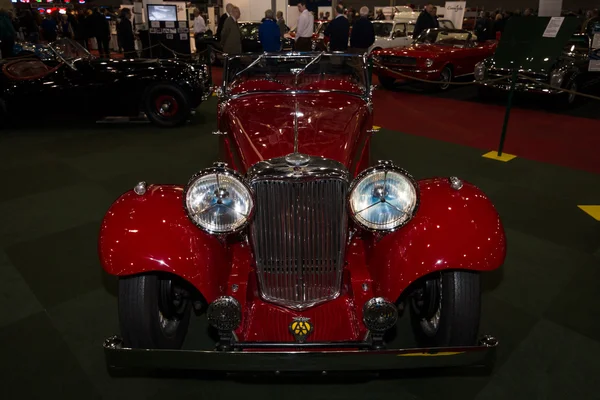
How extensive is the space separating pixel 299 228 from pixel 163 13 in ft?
37.1

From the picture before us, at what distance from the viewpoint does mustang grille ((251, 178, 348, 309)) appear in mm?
1938

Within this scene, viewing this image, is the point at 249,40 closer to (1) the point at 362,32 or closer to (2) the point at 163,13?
(2) the point at 163,13

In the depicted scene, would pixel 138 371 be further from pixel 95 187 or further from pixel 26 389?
pixel 95 187

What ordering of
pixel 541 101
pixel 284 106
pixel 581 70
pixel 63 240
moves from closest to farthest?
pixel 284 106, pixel 63 240, pixel 581 70, pixel 541 101

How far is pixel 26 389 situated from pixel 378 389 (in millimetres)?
1717

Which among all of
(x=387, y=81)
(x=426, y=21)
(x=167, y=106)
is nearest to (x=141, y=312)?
(x=167, y=106)

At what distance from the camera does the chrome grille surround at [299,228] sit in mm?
1924

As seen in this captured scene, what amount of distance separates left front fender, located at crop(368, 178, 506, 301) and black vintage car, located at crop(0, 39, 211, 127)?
Answer: 5.13 metres

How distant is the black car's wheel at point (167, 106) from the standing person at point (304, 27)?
12.6ft

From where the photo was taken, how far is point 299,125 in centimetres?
260

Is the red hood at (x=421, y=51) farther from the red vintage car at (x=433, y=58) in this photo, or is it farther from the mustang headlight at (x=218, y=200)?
the mustang headlight at (x=218, y=200)

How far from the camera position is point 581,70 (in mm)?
7770

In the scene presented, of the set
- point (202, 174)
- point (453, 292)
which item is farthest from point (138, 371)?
point (453, 292)

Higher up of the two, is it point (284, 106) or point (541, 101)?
point (284, 106)
